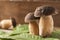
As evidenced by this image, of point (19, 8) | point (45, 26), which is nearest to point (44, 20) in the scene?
point (45, 26)

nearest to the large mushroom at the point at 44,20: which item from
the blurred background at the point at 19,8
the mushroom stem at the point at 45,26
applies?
the mushroom stem at the point at 45,26

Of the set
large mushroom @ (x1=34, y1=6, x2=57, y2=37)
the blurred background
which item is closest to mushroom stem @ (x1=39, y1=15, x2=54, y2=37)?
large mushroom @ (x1=34, y1=6, x2=57, y2=37)

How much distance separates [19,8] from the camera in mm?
1782

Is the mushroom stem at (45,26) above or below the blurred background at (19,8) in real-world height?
below

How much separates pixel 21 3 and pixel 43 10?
0.79 meters

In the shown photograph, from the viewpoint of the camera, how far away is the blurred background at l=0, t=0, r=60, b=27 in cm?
169

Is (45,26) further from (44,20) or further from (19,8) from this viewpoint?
(19,8)

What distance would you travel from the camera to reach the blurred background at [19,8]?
169cm

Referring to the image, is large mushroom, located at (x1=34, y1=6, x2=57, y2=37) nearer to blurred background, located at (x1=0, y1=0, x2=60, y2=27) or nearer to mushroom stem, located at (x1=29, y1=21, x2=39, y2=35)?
mushroom stem, located at (x1=29, y1=21, x2=39, y2=35)

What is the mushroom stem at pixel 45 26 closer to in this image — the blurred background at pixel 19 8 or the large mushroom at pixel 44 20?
the large mushroom at pixel 44 20

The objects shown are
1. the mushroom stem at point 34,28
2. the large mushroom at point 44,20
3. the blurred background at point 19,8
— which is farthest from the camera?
the blurred background at point 19,8

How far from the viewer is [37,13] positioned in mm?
1016

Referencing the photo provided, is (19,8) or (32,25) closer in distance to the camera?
(32,25)

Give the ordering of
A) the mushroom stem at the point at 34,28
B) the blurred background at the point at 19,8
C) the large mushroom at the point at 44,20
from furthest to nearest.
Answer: the blurred background at the point at 19,8
the mushroom stem at the point at 34,28
the large mushroom at the point at 44,20
